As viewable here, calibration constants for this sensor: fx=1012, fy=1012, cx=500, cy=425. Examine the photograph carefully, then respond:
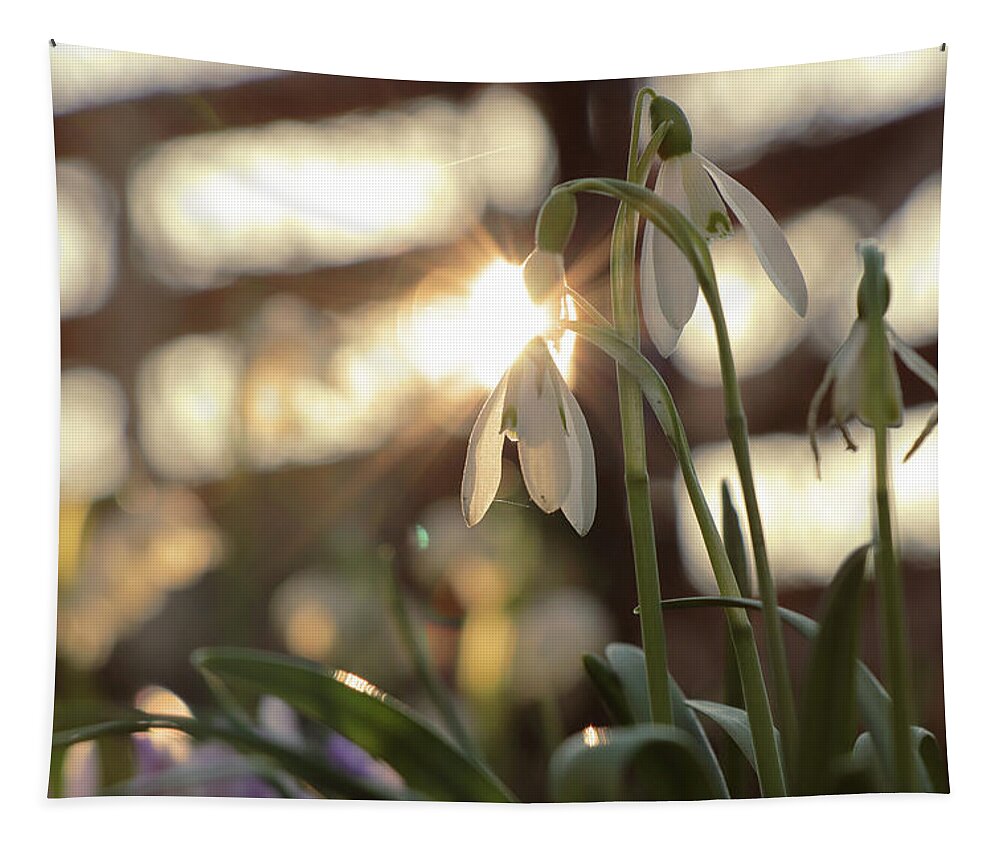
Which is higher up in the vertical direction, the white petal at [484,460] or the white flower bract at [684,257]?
the white flower bract at [684,257]

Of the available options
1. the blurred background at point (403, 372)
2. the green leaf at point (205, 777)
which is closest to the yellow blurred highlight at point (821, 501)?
the blurred background at point (403, 372)

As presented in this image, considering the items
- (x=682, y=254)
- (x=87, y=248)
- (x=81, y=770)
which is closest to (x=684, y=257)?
(x=682, y=254)

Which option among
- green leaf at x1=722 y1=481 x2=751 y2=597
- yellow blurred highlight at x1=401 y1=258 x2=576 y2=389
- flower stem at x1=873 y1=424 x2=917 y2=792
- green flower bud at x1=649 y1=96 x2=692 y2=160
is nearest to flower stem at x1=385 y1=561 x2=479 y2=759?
yellow blurred highlight at x1=401 y1=258 x2=576 y2=389

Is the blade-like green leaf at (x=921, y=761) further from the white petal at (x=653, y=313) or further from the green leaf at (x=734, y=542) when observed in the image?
the white petal at (x=653, y=313)

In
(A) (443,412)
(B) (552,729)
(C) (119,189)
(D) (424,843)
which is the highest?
(C) (119,189)

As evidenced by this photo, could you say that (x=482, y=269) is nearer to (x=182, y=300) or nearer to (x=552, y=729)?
(x=182, y=300)

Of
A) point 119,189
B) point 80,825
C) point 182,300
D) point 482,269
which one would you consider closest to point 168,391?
point 182,300
